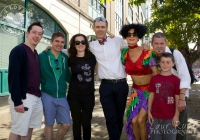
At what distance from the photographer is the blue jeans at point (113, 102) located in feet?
12.1

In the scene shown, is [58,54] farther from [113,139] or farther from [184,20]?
[184,20]

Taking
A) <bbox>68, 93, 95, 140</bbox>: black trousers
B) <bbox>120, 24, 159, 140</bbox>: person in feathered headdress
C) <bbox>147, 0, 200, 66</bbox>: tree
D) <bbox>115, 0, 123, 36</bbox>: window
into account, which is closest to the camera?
<bbox>120, 24, 159, 140</bbox>: person in feathered headdress

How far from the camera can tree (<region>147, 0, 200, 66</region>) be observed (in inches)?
315

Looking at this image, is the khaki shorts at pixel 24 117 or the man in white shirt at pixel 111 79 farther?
the man in white shirt at pixel 111 79

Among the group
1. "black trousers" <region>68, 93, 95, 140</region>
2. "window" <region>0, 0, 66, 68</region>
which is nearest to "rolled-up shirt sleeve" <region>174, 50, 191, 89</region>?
"black trousers" <region>68, 93, 95, 140</region>

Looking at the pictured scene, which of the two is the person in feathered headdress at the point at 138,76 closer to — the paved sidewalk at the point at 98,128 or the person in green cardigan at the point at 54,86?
the person in green cardigan at the point at 54,86

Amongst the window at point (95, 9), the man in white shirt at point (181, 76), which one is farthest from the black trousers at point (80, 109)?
the window at point (95, 9)

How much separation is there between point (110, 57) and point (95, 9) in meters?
16.2

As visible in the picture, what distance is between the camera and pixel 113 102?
377 centimetres

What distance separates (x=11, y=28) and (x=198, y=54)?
10.9 meters

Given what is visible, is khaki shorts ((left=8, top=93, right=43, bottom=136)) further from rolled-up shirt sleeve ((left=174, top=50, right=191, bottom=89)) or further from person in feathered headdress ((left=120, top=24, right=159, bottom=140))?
rolled-up shirt sleeve ((left=174, top=50, right=191, bottom=89))

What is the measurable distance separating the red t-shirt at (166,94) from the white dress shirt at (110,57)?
32.8 inches

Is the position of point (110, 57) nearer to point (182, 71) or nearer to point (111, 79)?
point (111, 79)

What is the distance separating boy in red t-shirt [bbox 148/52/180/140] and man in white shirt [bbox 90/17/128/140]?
0.75m
